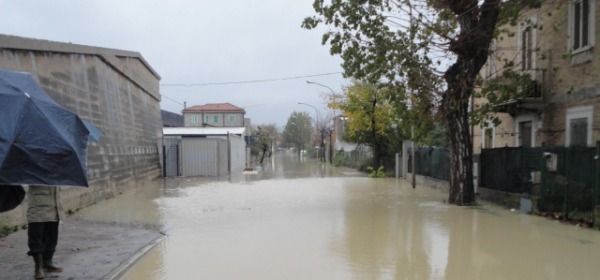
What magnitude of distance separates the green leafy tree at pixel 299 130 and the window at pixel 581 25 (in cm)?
8897

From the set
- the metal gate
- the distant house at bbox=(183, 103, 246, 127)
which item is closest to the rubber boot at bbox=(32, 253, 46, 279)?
the metal gate

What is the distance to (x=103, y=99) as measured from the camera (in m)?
16.7

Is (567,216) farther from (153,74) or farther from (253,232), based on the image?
(153,74)

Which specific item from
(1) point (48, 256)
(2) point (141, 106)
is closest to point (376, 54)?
(1) point (48, 256)

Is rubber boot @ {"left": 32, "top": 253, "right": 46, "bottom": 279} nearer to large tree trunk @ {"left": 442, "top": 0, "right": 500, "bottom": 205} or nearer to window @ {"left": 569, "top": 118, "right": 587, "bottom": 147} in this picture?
large tree trunk @ {"left": 442, "top": 0, "right": 500, "bottom": 205}

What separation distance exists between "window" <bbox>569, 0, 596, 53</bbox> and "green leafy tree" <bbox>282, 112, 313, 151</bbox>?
8897 centimetres

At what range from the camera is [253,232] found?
973cm

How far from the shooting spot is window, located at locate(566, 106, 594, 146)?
13.1 meters

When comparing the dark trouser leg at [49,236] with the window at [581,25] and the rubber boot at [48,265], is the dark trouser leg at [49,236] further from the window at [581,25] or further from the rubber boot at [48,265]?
the window at [581,25]

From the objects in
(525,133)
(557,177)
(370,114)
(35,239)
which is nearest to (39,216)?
(35,239)

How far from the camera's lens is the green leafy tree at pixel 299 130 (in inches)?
4144

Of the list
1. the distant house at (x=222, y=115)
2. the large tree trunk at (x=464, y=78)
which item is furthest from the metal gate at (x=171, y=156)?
the distant house at (x=222, y=115)

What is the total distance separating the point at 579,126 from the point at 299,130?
97691 millimetres

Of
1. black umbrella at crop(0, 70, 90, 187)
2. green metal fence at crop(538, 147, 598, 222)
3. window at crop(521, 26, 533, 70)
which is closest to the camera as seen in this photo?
black umbrella at crop(0, 70, 90, 187)
